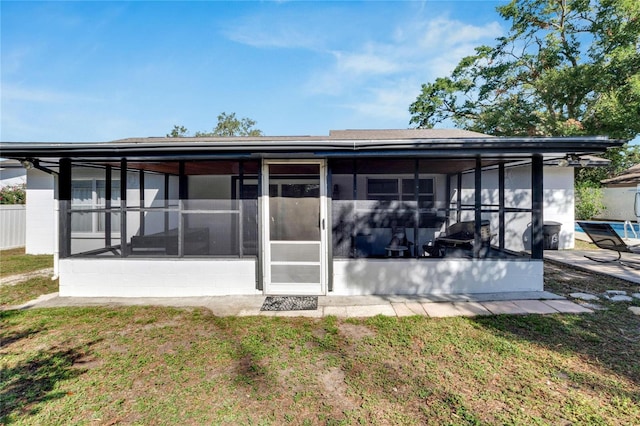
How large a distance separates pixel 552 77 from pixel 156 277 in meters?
18.4

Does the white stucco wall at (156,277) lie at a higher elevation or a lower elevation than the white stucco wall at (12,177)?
lower

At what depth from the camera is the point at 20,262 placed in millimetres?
8156

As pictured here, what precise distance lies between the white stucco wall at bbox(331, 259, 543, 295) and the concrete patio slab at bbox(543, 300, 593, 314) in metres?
0.54

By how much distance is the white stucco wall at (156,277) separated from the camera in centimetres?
515

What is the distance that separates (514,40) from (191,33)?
17.0m

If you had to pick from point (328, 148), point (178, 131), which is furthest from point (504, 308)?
point (178, 131)


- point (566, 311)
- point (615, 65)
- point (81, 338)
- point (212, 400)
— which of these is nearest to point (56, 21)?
point (81, 338)

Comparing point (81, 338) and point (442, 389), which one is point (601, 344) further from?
point (81, 338)

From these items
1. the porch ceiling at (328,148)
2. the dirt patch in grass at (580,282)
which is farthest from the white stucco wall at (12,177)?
the dirt patch in grass at (580,282)

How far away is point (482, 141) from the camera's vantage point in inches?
173

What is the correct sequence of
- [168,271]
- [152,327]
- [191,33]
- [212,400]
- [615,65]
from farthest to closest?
[615,65]
[191,33]
[168,271]
[152,327]
[212,400]

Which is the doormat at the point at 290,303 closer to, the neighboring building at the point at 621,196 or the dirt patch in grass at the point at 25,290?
the dirt patch in grass at the point at 25,290

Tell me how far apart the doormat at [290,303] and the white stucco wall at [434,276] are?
53 cm

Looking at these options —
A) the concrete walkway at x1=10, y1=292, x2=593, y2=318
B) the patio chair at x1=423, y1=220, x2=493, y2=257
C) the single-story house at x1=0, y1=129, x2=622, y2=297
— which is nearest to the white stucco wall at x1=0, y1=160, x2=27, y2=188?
the single-story house at x1=0, y1=129, x2=622, y2=297
